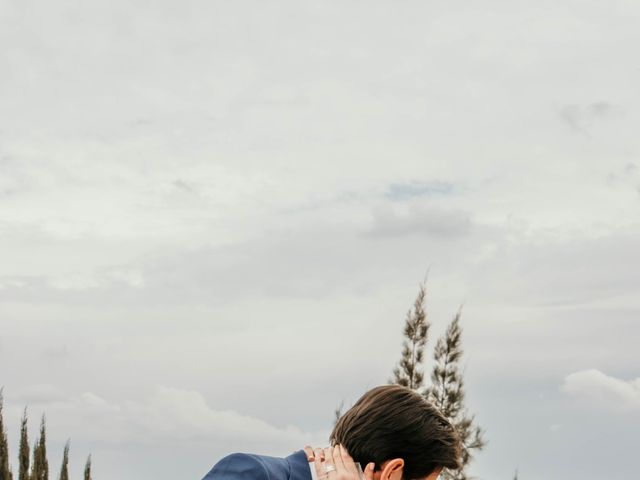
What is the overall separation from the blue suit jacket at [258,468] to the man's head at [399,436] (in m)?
0.19

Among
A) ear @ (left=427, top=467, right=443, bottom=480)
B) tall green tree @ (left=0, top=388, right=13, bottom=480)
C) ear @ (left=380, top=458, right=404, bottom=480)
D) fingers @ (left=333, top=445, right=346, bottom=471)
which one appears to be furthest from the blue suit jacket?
tall green tree @ (left=0, top=388, right=13, bottom=480)

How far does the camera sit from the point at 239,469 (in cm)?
347

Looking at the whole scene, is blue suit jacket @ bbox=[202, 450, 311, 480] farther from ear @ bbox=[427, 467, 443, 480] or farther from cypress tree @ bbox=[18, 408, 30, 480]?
cypress tree @ bbox=[18, 408, 30, 480]

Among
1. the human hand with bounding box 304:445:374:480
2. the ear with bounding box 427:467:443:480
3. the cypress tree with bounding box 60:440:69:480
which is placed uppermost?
the cypress tree with bounding box 60:440:69:480

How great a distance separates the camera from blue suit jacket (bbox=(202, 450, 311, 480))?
3467 mm

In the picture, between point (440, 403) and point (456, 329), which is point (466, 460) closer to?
point (440, 403)

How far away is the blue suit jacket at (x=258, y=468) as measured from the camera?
3467 millimetres

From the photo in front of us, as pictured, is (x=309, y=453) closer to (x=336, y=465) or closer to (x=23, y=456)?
(x=336, y=465)

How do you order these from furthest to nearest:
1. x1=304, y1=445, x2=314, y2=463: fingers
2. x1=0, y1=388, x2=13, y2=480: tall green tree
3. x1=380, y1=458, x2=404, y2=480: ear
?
1. x1=0, y1=388, x2=13, y2=480: tall green tree
2. x1=304, y1=445, x2=314, y2=463: fingers
3. x1=380, y1=458, x2=404, y2=480: ear

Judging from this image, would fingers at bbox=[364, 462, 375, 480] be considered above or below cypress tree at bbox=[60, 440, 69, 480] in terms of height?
below

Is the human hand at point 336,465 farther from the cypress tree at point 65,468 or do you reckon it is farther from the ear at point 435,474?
the cypress tree at point 65,468

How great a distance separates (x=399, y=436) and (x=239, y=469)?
545 mm

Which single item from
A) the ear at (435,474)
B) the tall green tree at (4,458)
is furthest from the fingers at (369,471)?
the tall green tree at (4,458)

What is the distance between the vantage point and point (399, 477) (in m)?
3.40
